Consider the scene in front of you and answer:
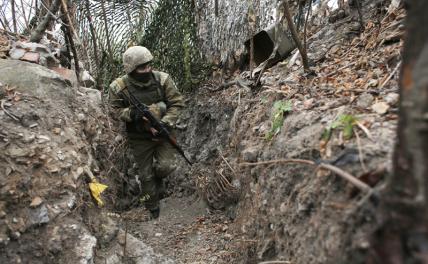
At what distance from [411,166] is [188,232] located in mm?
4010

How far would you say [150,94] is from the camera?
570 cm

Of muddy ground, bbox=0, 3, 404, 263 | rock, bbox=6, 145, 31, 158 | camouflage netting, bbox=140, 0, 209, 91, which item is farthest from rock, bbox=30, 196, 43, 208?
camouflage netting, bbox=140, 0, 209, 91

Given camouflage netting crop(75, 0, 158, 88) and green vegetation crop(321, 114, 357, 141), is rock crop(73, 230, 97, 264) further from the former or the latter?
camouflage netting crop(75, 0, 158, 88)

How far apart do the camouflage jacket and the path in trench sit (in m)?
1.14

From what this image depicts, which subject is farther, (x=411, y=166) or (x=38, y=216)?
(x=38, y=216)

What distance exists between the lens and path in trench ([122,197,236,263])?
4.64 m

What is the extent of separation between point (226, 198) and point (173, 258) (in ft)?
3.15

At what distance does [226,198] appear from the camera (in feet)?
17.3

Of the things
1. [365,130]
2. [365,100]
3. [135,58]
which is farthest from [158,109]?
[365,130]

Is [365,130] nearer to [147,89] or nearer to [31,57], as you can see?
[147,89]

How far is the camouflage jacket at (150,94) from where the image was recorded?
18.4ft

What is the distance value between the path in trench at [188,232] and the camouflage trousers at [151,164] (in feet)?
0.99

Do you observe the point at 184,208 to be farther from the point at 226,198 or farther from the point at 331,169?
the point at 331,169

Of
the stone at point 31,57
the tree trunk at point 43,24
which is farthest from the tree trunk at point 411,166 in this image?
the tree trunk at point 43,24
